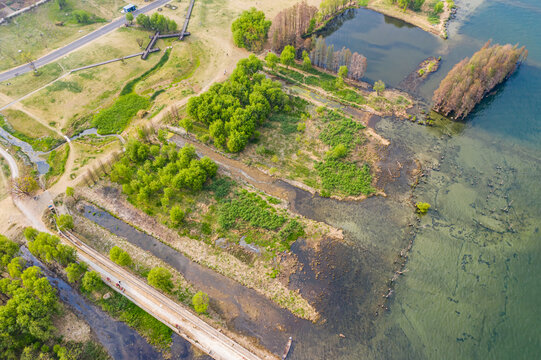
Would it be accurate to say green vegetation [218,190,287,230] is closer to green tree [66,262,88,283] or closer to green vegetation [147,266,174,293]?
green vegetation [147,266,174,293]

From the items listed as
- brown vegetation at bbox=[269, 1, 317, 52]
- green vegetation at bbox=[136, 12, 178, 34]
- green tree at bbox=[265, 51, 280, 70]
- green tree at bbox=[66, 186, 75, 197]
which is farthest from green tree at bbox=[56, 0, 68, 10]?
green tree at bbox=[66, 186, 75, 197]

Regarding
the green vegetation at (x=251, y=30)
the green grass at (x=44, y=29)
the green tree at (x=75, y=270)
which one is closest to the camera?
the green tree at (x=75, y=270)

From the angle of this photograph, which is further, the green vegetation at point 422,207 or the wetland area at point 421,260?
the green vegetation at point 422,207

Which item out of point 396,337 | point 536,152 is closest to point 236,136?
point 396,337

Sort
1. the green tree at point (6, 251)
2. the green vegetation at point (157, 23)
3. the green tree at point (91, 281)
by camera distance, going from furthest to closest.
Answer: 1. the green vegetation at point (157, 23)
2. the green tree at point (6, 251)
3. the green tree at point (91, 281)

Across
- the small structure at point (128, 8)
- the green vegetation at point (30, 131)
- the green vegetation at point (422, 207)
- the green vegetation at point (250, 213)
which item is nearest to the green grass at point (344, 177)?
the green vegetation at point (422, 207)

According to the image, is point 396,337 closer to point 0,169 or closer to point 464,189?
point 464,189

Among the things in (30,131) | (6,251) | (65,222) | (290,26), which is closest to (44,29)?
(30,131)

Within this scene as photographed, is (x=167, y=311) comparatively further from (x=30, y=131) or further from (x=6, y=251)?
(x=30, y=131)

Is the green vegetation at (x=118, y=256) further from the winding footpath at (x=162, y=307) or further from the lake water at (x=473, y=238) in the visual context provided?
the lake water at (x=473, y=238)
